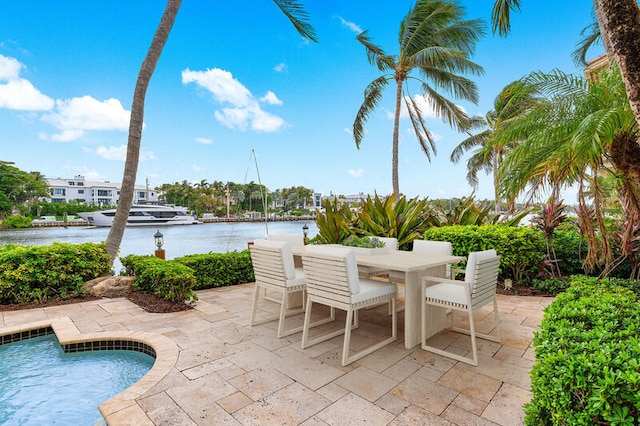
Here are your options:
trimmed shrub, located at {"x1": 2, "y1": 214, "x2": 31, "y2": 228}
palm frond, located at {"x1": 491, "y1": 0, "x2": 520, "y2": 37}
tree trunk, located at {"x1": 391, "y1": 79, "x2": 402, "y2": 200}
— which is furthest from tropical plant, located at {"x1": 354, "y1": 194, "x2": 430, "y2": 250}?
trimmed shrub, located at {"x1": 2, "y1": 214, "x2": 31, "y2": 228}

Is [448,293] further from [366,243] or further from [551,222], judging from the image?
[551,222]

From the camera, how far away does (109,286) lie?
455 centimetres

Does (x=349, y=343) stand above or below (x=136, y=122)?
below

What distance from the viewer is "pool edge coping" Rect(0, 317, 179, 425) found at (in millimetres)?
1809

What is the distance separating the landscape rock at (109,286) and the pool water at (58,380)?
1242 millimetres

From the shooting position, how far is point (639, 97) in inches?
62.1

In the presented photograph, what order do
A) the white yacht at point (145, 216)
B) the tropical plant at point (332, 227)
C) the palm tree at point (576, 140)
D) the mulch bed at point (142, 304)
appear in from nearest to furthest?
the palm tree at point (576, 140)
the mulch bed at point (142, 304)
the tropical plant at point (332, 227)
the white yacht at point (145, 216)

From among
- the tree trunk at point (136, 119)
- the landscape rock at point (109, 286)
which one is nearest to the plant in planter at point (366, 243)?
the landscape rock at point (109, 286)

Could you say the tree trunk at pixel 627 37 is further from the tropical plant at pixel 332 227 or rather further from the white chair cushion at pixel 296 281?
the tropical plant at pixel 332 227

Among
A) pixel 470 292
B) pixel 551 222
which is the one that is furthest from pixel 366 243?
pixel 551 222

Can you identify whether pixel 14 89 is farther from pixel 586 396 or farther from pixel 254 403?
pixel 586 396

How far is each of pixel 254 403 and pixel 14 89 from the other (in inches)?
646

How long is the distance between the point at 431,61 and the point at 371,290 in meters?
7.84

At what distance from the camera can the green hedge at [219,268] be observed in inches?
196
